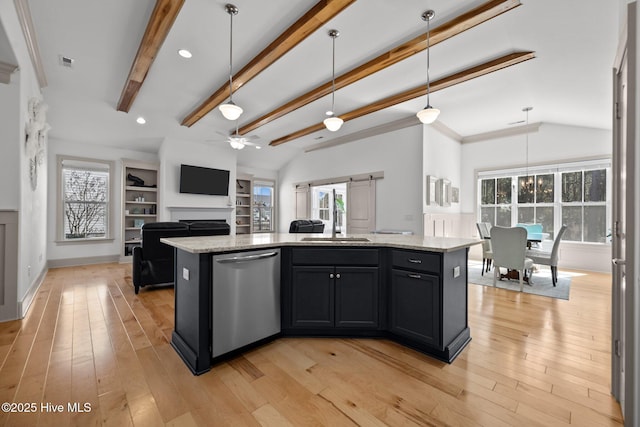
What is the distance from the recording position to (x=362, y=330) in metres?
2.46

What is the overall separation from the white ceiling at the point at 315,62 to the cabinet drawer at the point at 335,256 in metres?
2.35

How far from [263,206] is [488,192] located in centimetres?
640

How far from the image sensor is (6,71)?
9.13 feet

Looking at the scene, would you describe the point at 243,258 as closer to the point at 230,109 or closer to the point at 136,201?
the point at 230,109

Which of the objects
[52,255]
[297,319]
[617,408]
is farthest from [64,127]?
[617,408]

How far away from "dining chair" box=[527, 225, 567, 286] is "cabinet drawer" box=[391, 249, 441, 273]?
3.43 m

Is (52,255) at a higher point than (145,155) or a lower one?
lower

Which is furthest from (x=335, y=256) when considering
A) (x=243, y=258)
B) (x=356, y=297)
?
(x=243, y=258)

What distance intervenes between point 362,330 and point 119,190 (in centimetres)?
647

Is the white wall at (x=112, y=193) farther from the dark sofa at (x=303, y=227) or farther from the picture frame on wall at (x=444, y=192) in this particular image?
the picture frame on wall at (x=444, y=192)

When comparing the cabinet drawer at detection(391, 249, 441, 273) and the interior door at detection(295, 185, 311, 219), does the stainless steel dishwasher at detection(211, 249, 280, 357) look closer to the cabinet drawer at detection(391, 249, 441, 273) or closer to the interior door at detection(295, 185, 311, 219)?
the cabinet drawer at detection(391, 249, 441, 273)

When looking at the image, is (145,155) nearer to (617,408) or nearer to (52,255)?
(52,255)

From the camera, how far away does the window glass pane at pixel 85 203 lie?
230 inches

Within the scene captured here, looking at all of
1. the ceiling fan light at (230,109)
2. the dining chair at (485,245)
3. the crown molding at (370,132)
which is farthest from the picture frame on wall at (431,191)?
the ceiling fan light at (230,109)
